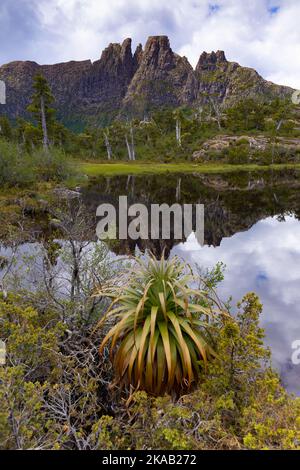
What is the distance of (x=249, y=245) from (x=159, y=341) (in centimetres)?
1561

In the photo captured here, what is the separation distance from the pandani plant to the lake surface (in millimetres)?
3022

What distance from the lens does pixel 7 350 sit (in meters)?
5.62

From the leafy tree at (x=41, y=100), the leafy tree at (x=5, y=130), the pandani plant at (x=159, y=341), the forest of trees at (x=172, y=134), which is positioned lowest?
the pandani plant at (x=159, y=341)

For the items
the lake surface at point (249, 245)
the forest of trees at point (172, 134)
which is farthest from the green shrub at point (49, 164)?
the forest of trees at point (172, 134)

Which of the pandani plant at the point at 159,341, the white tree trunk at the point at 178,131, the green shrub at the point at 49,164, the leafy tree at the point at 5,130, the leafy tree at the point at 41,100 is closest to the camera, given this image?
the pandani plant at the point at 159,341

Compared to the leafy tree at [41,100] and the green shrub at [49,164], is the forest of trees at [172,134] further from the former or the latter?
the green shrub at [49,164]

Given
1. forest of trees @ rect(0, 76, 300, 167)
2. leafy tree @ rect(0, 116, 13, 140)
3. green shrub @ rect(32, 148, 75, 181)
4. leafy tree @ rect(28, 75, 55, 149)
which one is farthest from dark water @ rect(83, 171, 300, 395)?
forest of trees @ rect(0, 76, 300, 167)

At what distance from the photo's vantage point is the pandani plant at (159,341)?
A: 5496 millimetres

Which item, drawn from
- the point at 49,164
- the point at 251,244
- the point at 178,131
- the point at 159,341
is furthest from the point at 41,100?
the point at 159,341

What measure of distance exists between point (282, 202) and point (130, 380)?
31.9 metres

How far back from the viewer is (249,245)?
2023 centimetres

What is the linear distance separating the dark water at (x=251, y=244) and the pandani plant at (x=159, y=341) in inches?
99.1
